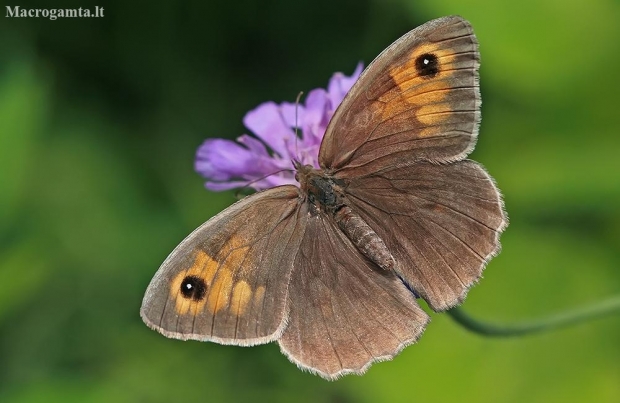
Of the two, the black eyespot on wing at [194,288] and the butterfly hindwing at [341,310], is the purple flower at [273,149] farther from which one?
the black eyespot on wing at [194,288]

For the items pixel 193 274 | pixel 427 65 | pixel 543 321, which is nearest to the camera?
pixel 193 274

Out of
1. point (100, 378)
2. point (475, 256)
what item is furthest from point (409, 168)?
point (100, 378)

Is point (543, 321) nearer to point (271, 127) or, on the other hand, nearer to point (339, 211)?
point (339, 211)

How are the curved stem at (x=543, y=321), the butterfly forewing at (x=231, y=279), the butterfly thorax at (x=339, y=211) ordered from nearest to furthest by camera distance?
the butterfly forewing at (x=231, y=279)
the butterfly thorax at (x=339, y=211)
the curved stem at (x=543, y=321)

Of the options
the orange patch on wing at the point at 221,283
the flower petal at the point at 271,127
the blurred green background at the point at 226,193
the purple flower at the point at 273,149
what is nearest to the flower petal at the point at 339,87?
the purple flower at the point at 273,149

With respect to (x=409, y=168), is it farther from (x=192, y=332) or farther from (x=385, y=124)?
(x=192, y=332)

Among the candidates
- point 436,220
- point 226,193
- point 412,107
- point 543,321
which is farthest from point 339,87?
point 226,193

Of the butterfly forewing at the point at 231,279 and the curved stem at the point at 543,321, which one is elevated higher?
the butterfly forewing at the point at 231,279

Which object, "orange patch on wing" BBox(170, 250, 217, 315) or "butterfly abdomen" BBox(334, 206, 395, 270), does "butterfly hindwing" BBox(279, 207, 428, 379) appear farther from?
"orange patch on wing" BBox(170, 250, 217, 315)


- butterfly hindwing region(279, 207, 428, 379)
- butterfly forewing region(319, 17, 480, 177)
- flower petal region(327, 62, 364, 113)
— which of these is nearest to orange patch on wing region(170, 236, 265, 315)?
butterfly hindwing region(279, 207, 428, 379)
